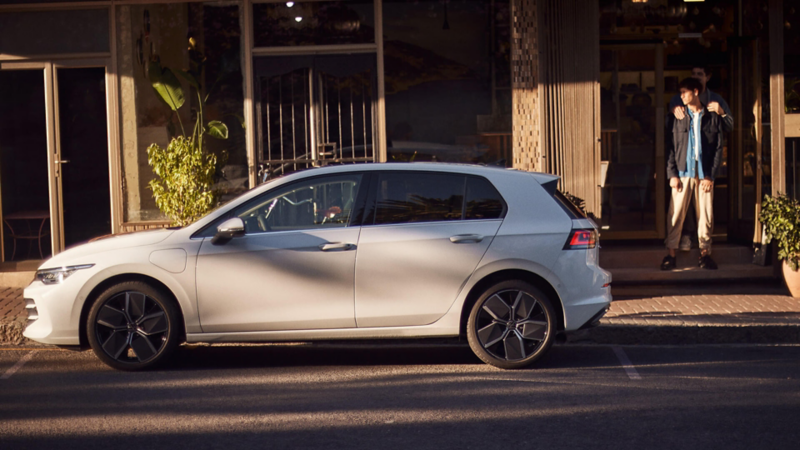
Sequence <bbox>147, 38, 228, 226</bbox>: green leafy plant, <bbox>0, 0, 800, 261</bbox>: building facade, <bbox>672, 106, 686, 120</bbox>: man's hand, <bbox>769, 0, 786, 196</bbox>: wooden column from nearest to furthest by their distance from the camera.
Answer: <bbox>147, 38, 228, 226</bbox>: green leafy plant < <bbox>672, 106, 686, 120</bbox>: man's hand < <bbox>769, 0, 786, 196</bbox>: wooden column < <bbox>0, 0, 800, 261</bbox>: building facade

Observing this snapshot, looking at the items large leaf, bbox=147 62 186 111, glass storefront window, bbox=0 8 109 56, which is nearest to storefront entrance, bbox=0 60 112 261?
glass storefront window, bbox=0 8 109 56

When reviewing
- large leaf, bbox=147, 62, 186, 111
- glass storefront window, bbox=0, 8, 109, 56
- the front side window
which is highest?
glass storefront window, bbox=0, 8, 109, 56

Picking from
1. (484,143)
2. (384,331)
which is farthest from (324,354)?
(484,143)

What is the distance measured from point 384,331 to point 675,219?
4.96 m

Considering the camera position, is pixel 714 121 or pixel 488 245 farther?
pixel 714 121

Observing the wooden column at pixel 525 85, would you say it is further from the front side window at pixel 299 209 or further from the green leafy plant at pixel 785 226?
the front side window at pixel 299 209

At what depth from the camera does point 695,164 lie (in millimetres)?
10844

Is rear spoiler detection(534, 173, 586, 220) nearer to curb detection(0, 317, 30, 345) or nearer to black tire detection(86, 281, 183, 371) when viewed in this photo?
black tire detection(86, 281, 183, 371)

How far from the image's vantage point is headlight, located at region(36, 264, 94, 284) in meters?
7.24

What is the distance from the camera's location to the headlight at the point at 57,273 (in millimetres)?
7238

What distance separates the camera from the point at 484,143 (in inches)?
452

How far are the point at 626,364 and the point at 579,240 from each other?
1.13m

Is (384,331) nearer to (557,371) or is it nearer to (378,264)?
(378,264)

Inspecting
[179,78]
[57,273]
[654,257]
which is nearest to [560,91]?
[654,257]
